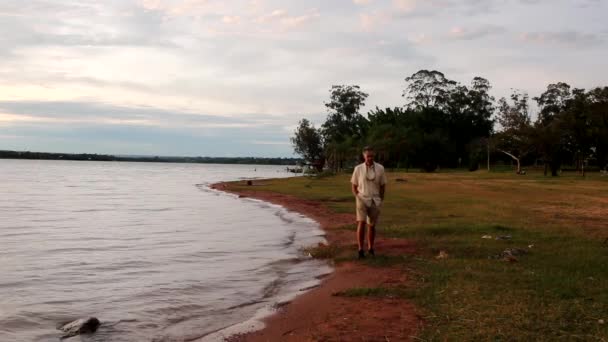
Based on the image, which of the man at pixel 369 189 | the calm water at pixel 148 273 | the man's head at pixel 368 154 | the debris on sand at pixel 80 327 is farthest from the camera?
the man at pixel 369 189

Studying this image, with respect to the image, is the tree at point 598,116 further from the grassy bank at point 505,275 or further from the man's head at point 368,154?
the man's head at point 368,154

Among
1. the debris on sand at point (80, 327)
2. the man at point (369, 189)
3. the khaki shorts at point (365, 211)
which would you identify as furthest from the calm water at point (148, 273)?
the man at point (369, 189)

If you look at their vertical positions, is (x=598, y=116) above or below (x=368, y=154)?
above

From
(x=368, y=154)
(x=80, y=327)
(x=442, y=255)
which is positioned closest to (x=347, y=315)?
(x=80, y=327)

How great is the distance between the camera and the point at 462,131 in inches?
3568

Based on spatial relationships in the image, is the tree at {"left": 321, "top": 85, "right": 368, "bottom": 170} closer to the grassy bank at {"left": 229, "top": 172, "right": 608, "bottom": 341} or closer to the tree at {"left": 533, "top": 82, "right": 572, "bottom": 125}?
the tree at {"left": 533, "top": 82, "right": 572, "bottom": 125}

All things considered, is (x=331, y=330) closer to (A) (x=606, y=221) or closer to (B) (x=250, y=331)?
(B) (x=250, y=331)

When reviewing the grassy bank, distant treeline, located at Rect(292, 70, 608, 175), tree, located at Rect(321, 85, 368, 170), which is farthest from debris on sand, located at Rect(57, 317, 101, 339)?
tree, located at Rect(321, 85, 368, 170)

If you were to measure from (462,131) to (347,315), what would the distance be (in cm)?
8713

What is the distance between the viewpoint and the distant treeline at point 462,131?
56.0 metres

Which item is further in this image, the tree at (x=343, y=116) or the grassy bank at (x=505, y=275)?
the tree at (x=343, y=116)

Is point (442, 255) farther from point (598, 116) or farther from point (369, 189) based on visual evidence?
point (598, 116)

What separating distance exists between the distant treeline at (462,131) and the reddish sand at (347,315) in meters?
49.1

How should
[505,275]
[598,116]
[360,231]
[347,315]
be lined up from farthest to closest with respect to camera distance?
[598,116], [360,231], [505,275], [347,315]
